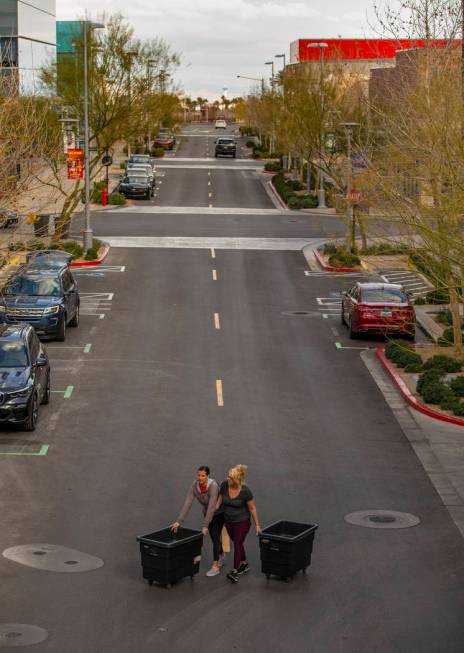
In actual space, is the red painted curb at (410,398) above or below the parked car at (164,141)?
below

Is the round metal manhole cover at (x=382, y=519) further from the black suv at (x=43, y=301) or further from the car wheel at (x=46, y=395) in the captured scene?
the black suv at (x=43, y=301)

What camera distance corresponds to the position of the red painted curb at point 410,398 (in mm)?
23797

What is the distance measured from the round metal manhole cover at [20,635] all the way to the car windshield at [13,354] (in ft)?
33.0

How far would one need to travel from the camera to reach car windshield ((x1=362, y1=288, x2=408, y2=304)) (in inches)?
1284

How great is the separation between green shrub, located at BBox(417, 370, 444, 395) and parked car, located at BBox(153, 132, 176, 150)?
9264cm

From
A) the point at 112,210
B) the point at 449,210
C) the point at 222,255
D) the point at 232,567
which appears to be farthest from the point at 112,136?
the point at 232,567

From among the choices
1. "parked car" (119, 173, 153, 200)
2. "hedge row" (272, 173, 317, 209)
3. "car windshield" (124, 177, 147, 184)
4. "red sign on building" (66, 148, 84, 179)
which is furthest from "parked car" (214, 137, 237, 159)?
"red sign on building" (66, 148, 84, 179)

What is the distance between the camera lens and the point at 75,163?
172 ft

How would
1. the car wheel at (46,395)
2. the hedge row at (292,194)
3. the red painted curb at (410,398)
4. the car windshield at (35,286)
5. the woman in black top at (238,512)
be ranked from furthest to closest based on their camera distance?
1. the hedge row at (292,194)
2. the car windshield at (35,286)
3. the car wheel at (46,395)
4. the red painted curb at (410,398)
5. the woman in black top at (238,512)

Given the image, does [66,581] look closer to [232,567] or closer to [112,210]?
[232,567]

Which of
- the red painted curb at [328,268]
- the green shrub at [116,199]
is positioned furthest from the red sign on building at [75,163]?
the green shrub at [116,199]

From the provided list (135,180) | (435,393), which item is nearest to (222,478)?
(435,393)

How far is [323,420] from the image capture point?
23.9 metres

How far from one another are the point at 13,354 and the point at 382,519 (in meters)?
8.57
